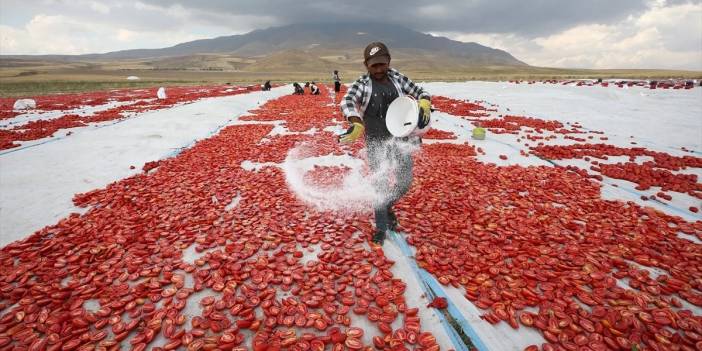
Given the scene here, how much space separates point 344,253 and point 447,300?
1478mm

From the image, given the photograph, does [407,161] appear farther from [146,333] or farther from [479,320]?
[146,333]

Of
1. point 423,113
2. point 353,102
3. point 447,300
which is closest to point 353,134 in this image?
point 353,102

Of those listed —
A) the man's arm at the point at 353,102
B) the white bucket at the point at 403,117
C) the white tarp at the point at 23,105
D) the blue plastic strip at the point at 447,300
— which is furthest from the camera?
the white tarp at the point at 23,105

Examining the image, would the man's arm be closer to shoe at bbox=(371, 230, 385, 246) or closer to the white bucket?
the white bucket

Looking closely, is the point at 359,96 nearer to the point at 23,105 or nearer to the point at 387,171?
the point at 387,171

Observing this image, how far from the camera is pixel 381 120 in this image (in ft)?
14.3

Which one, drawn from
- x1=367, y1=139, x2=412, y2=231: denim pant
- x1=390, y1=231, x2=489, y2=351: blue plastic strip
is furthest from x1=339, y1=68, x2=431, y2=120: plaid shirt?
x1=390, y1=231, x2=489, y2=351: blue plastic strip

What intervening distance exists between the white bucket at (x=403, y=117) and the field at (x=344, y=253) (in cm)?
57

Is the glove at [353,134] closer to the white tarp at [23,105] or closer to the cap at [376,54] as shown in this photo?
the cap at [376,54]

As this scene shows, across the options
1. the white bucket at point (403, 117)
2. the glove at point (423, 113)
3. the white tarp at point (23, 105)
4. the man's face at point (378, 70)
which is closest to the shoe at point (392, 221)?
the white bucket at point (403, 117)

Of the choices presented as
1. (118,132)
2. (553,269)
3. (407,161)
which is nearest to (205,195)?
(407,161)

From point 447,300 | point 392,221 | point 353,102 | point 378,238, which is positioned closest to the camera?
point 447,300

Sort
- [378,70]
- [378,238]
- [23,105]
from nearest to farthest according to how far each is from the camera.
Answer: [378,70] → [378,238] → [23,105]

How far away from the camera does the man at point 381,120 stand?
4082 mm
